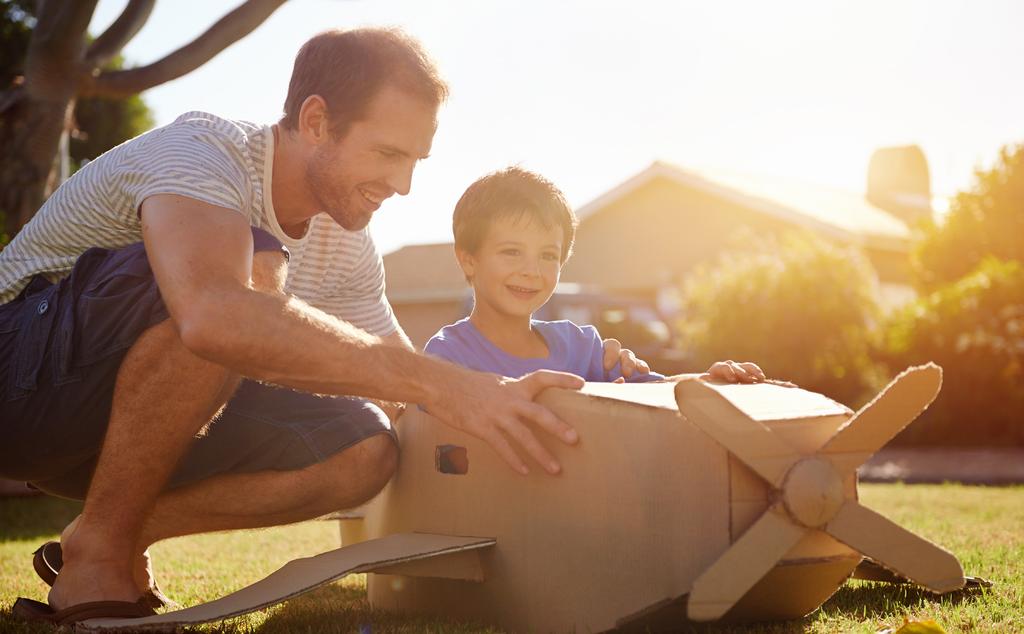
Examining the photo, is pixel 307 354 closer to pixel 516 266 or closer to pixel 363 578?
pixel 516 266

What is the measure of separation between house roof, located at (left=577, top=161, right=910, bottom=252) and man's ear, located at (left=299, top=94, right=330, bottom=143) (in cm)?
1359

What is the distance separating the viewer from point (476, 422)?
1881mm

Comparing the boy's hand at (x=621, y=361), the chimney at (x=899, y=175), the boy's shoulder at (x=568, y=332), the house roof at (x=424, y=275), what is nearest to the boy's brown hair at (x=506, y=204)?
the boy's shoulder at (x=568, y=332)

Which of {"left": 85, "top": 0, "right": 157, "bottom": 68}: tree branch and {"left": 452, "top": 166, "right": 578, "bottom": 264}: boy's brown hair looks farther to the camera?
{"left": 85, "top": 0, "right": 157, "bottom": 68}: tree branch

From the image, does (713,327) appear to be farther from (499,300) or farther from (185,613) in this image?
(185,613)

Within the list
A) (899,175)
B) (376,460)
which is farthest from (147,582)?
(899,175)

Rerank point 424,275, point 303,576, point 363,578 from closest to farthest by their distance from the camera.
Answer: point 303,576, point 363,578, point 424,275

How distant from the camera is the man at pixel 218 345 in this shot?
1905 millimetres

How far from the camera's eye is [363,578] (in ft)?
10.5

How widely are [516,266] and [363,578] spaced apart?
1.10 metres

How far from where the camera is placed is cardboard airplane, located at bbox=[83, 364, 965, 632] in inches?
68.8

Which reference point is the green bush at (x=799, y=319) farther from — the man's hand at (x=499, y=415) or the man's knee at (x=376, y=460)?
the man's hand at (x=499, y=415)

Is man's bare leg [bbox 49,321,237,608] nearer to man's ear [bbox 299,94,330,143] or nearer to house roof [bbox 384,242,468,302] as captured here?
man's ear [bbox 299,94,330,143]

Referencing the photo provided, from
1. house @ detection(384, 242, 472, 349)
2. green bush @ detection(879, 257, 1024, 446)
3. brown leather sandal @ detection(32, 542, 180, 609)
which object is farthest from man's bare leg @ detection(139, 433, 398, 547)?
house @ detection(384, 242, 472, 349)
